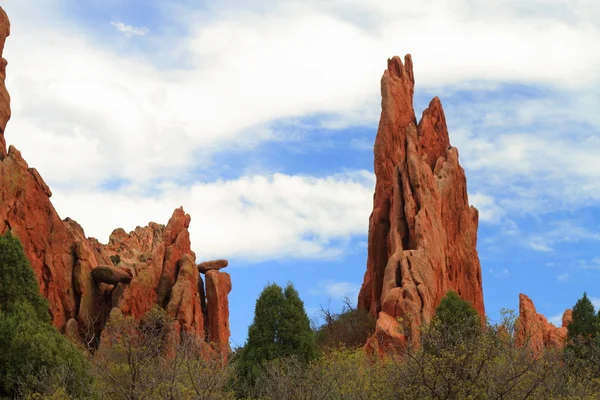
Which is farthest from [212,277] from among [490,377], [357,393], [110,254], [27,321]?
[490,377]

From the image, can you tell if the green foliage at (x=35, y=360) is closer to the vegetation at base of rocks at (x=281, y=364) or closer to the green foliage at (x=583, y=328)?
the vegetation at base of rocks at (x=281, y=364)

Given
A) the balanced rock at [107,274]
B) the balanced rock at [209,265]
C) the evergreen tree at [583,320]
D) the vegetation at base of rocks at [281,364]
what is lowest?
the vegetation at base of rocks at [281,364]

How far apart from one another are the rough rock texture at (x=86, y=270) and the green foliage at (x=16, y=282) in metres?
11.2

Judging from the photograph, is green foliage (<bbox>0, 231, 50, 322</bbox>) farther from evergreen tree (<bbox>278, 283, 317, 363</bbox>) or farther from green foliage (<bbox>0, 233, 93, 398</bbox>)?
evergreen tree (<bbox>278, 283, 317, 363</bbox>)

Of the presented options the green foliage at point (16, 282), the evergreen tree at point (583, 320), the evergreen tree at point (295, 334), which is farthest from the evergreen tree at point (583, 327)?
the green foliage at point (16, 282)

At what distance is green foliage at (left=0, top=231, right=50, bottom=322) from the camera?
149 feet

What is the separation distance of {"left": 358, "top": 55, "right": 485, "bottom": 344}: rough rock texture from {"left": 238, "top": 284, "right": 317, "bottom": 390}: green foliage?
12.5m

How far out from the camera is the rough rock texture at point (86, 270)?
61.9m

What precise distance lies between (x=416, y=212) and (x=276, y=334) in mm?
21798

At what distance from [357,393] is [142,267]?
113 ft

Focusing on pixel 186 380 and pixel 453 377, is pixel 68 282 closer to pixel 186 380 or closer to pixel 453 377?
pixel 186 380

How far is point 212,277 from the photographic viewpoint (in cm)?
6800

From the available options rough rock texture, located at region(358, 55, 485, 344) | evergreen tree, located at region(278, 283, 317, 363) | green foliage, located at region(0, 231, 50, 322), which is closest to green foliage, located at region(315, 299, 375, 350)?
rough rock texture, located at region(358, 55, 485, 344)

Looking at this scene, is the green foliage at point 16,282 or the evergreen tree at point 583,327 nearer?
the green foliage at point 16,282
